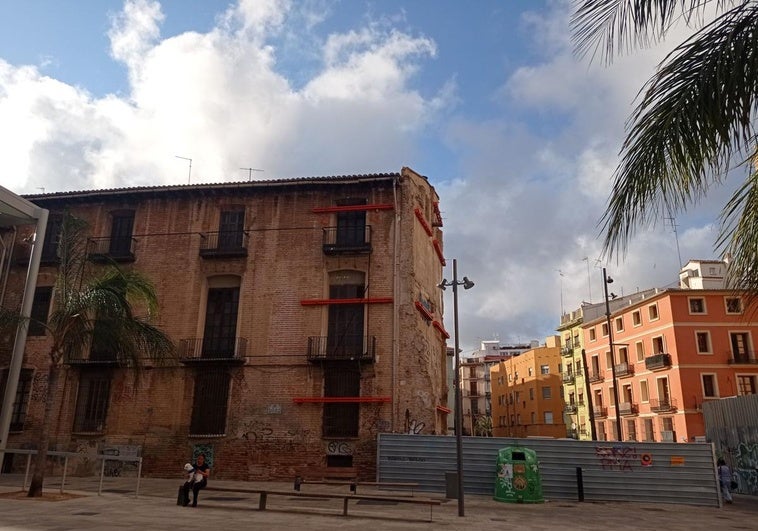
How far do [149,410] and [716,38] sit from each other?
23.1m

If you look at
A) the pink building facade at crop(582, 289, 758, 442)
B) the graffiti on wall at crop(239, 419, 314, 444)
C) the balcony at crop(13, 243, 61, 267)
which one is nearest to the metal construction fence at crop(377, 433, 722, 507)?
the graffiti on wall at crop(239, 419, 314, 444)

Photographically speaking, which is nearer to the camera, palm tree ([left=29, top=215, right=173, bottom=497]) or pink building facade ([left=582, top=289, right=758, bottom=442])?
palm tree ([left=29, top=215, right=173, bottom=497])

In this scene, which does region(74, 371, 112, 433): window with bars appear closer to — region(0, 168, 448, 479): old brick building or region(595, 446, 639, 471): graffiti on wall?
region(0, 168, 448, 479): old brick building

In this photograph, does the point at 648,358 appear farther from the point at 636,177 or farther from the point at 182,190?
the point at 636,177

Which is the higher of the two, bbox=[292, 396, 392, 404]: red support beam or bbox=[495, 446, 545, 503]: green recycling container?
bbox=[292, 396, 392, 404]: red support beam

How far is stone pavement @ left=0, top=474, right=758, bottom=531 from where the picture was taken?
10.6m

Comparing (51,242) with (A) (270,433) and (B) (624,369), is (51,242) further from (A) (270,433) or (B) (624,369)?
(B) (624,369)

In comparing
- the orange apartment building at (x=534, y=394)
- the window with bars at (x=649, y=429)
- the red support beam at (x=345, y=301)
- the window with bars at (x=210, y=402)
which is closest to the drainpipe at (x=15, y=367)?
the window with bars at (x=210, y=402)

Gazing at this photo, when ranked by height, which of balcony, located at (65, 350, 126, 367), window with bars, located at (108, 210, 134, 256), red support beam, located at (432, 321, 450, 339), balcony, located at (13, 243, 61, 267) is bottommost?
balcony, located at (65, 350, 126, 367)

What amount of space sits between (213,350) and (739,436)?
21.5 meters

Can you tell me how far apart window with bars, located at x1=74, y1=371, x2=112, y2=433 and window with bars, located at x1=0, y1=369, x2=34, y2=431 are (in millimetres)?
2338

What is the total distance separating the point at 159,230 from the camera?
80.9 feet

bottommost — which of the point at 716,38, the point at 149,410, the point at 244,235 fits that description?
the point at 149,410

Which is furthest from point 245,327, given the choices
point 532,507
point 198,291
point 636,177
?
point 636,177
